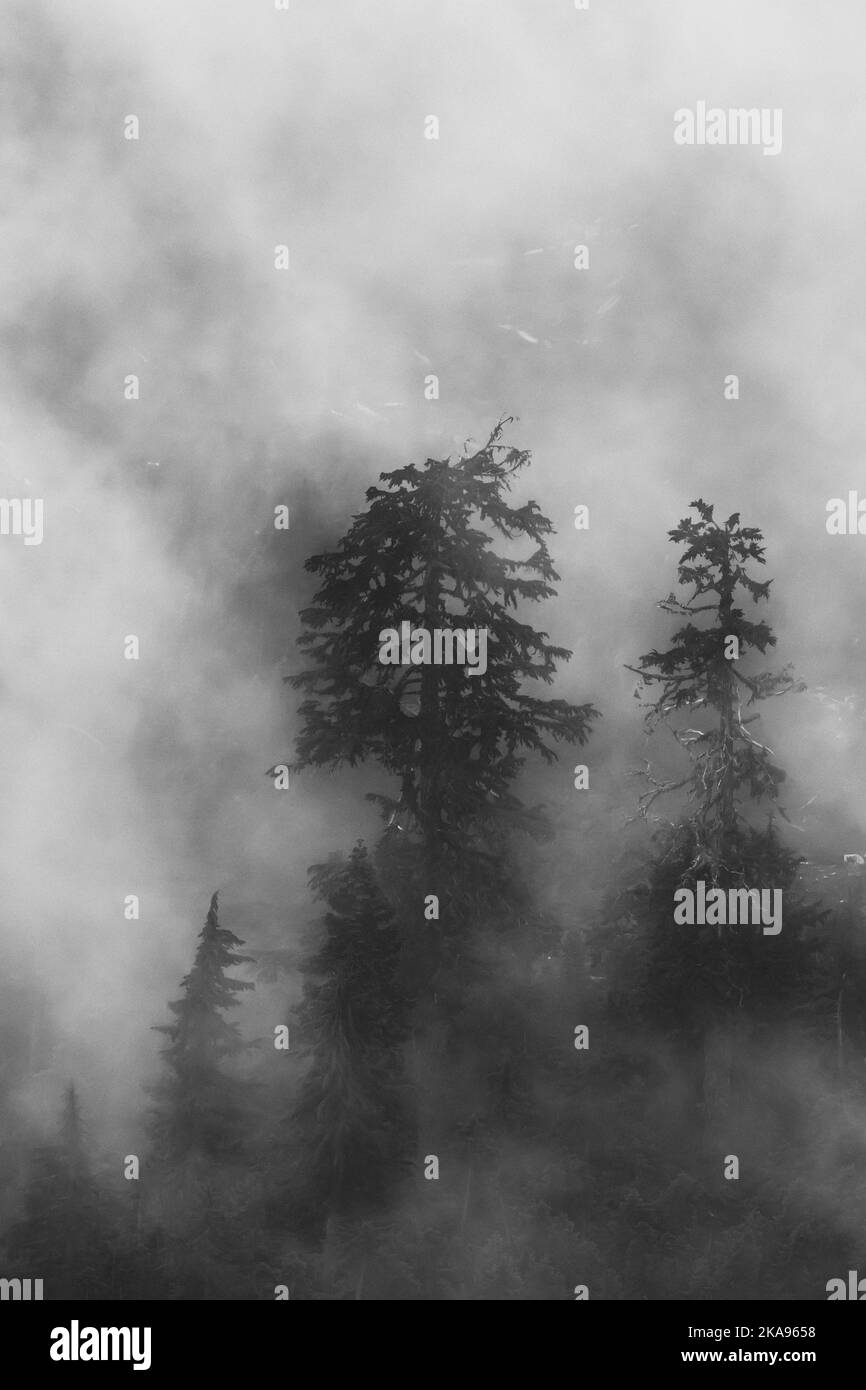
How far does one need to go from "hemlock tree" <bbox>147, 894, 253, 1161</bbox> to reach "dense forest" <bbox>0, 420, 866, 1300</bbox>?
0.06 metres

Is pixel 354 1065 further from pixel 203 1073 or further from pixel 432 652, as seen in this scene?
pixel 432 652

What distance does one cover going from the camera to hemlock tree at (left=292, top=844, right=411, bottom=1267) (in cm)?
2891

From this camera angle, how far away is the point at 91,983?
4697 cm

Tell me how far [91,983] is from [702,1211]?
77.2 ft

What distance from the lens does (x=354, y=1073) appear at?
2911cm

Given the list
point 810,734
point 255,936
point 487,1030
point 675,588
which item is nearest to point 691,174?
point 675,588

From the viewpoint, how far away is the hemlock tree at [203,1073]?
97.7ft

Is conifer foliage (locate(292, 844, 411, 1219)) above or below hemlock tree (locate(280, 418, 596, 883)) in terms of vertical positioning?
below

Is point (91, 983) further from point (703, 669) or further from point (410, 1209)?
point (703, 669)

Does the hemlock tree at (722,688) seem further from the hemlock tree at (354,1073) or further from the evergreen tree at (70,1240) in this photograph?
the evergreen tree at (70,1240)

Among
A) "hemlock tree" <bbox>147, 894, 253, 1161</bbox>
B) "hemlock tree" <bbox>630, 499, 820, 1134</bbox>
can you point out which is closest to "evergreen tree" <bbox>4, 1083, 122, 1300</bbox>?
"hemlock tree" <bbox>147, 894, 253, 1161</bbox>

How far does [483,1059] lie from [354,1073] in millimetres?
4243

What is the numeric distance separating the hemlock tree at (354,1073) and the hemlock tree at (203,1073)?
144 cm

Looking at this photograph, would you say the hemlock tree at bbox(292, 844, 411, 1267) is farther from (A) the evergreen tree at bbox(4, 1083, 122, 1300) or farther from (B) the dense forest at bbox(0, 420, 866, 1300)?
(A) the evergreen tree at bbox(4, 1083, 122, 1300)
